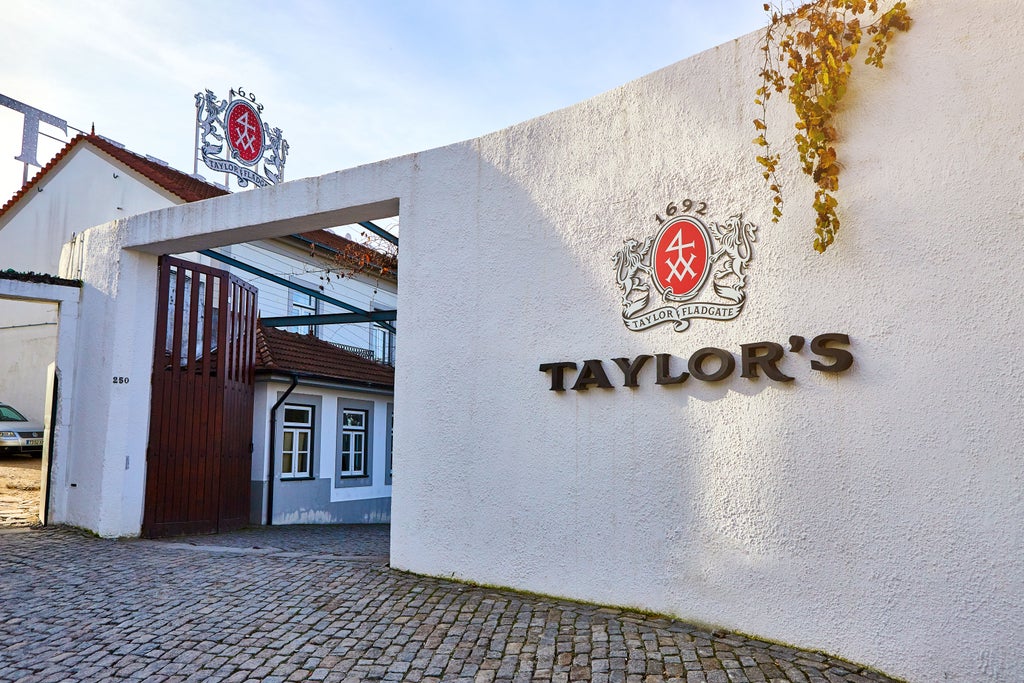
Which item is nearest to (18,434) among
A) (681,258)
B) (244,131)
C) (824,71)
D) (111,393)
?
(244,131)

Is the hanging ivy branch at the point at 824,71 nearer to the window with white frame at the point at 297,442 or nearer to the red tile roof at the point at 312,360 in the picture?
the red tile roof at the point at 312,360

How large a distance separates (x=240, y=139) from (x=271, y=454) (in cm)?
964

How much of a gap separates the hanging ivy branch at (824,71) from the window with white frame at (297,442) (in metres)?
10.4

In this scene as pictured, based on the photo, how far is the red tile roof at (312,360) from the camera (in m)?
13.5

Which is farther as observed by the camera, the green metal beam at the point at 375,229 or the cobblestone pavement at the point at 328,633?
the green metal beam at the point at 375,229

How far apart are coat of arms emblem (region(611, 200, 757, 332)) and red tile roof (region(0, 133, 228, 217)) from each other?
12317 mm

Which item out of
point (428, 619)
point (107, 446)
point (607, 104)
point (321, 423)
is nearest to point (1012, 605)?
point (428, 619)

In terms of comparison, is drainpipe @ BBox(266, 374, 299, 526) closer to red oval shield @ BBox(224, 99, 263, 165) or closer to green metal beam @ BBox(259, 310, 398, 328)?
green metal beam @ BBox(259, 310, 398, 328)

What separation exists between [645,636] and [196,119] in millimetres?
16918

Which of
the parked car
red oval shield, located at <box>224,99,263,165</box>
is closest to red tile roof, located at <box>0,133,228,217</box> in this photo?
red oval shield, located at <box>224,99,263,165</box>

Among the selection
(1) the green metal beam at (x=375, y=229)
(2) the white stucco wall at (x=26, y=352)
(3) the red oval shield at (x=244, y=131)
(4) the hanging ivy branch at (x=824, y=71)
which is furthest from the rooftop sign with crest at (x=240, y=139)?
(4) the hanging ivy branch at (x=824, y=71)

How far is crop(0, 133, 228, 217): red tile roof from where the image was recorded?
16109 millimetres

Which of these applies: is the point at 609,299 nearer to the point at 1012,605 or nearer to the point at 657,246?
the point at 657,246

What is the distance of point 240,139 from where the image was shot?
19.5 meters
